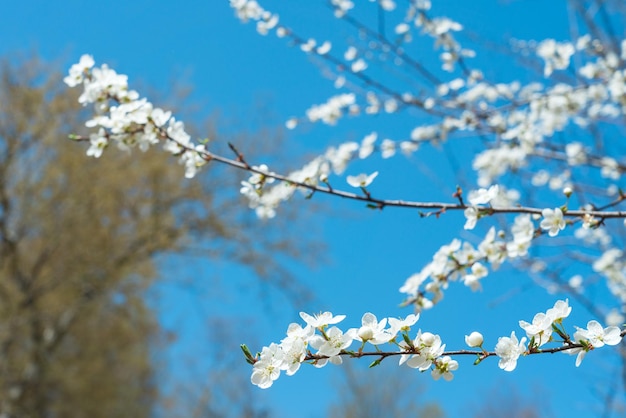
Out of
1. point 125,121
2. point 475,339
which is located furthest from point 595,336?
point 125,121

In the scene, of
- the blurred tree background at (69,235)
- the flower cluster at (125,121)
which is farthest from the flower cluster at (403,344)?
the blurred tree background at (69,235)

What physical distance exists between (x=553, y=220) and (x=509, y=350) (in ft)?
2.01

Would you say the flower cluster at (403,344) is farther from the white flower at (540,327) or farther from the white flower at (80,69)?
the white flower at (80,69)

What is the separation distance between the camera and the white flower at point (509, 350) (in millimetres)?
959

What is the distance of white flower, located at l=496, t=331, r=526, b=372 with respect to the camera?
0.96 meters

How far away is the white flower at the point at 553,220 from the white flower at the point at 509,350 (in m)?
0.59

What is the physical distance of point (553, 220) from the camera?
1.48 metres

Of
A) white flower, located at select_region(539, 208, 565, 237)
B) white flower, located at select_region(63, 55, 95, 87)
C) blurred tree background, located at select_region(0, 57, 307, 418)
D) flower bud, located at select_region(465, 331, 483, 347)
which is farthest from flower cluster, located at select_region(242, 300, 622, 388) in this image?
blurred tree background, located at select_region(0, 57, 307, 418)

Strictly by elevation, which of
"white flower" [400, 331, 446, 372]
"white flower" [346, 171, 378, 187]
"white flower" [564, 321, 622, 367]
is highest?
"white flower" [346, 171, 378, 187]

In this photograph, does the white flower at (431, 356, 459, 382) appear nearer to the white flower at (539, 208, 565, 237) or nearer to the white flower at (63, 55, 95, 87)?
the white flower at (539, 208, 565, 237)

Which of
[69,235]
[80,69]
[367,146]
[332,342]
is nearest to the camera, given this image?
[332,342]

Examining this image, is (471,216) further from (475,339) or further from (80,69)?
(80,69)

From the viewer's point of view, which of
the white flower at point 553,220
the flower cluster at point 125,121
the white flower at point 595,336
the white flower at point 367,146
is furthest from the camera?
the white flower at point 367,146

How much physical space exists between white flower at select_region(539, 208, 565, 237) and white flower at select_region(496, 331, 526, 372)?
1.93 feet
